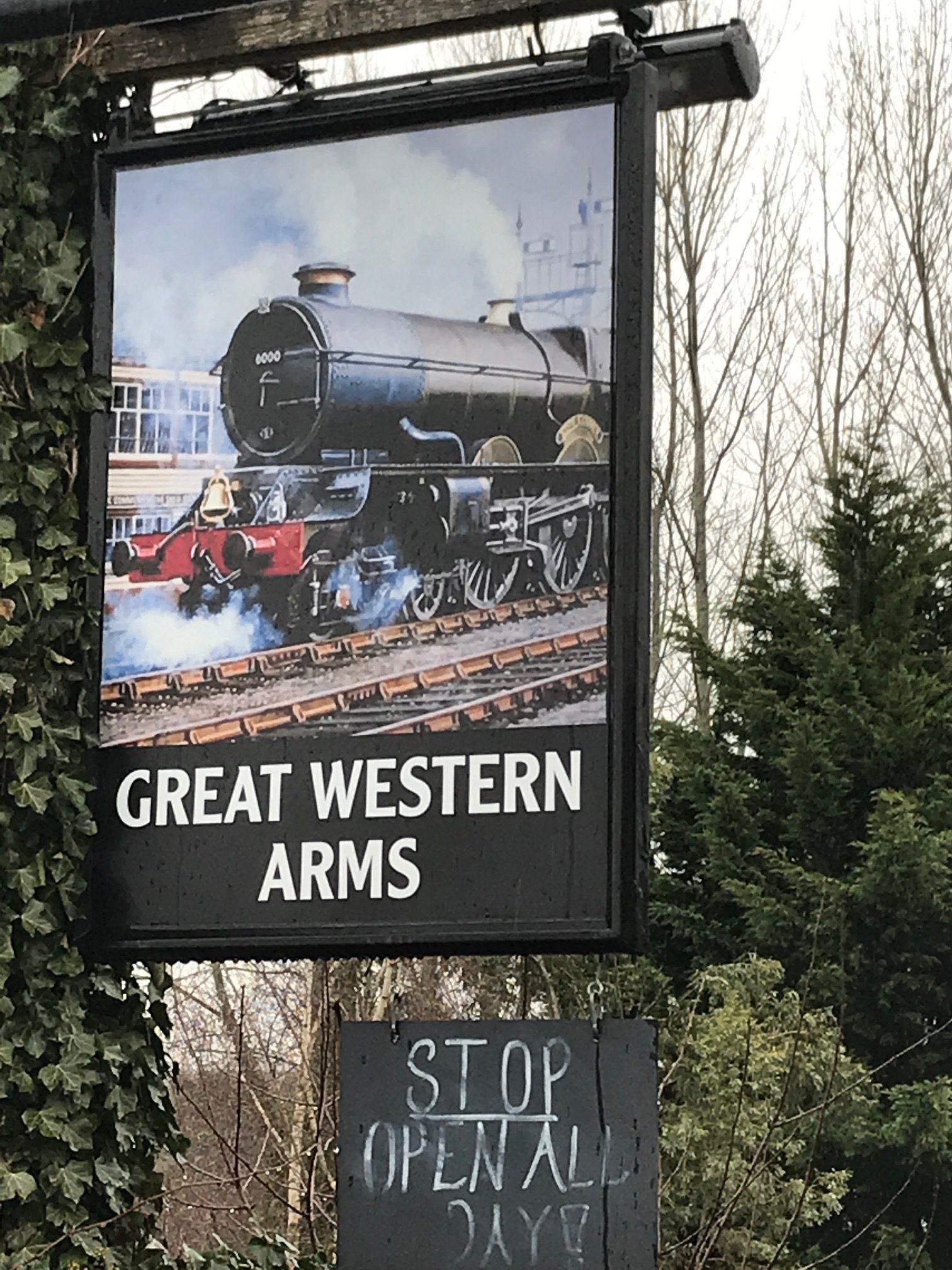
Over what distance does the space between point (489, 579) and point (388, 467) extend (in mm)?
339

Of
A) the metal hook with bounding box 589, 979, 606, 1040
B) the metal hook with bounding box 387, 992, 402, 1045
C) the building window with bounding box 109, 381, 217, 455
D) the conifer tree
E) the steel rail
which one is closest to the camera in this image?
the metal hook with bounding box 589, 979, 606, 1040

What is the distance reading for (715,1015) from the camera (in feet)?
36.4

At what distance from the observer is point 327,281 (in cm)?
425

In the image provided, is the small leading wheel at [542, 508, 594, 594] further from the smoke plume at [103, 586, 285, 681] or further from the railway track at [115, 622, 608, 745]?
the smoke plume at [103, 586, 285, 681]

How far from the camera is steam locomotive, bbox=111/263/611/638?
3988mm

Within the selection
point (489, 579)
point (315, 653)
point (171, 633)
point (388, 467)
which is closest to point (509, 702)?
point (489, 579)

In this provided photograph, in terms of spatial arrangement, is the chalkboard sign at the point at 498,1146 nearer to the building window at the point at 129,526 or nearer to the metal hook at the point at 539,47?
the building window at the point at 129,526

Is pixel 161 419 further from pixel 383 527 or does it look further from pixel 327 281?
pixel 383 527

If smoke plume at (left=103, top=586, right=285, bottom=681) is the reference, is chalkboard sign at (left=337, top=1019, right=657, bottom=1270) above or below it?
below

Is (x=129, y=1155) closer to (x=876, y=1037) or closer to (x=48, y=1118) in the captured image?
(x=48, y=1118)

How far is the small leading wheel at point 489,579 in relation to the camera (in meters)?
4.00

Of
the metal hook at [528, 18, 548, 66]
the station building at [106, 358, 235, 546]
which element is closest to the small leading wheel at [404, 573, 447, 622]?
the station building at [106, 358, 235, 546]

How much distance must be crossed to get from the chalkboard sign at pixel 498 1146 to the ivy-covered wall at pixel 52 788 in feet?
2.74

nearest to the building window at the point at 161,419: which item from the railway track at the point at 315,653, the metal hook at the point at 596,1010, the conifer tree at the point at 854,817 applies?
the railway track at the point at 315,653
